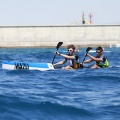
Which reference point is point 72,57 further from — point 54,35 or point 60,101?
point 54,35

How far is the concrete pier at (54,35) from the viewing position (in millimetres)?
59438

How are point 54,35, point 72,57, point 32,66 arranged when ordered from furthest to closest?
point 54,35, point 32,66, point 72,57

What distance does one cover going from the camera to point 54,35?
196ft

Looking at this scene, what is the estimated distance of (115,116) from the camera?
772cm

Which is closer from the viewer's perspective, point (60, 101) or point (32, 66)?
point (60, 101)

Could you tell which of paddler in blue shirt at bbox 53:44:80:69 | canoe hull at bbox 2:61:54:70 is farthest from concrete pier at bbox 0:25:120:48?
paddler in blue shirt at bbox 53:44:80:69

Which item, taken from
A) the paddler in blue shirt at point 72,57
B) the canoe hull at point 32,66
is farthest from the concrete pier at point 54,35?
the paddler in blue shirt at point 72,57

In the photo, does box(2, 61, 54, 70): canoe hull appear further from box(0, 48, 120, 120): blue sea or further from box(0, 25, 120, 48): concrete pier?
box(0, 25, 120, 48): concrete pier

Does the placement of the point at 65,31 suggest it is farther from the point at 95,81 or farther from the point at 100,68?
the point at 95,81

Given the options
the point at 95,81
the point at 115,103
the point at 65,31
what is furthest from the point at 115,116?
the point at 65,31

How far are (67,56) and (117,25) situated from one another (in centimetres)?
4426

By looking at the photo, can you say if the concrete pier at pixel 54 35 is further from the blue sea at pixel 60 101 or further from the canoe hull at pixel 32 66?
the blue sea at pixel 60 101

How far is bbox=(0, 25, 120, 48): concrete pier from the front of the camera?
5944cm

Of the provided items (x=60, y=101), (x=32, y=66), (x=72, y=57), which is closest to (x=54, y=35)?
(x=32, y=66)
